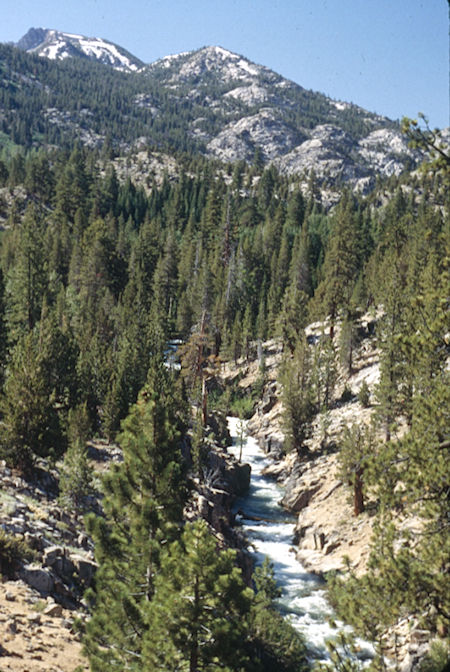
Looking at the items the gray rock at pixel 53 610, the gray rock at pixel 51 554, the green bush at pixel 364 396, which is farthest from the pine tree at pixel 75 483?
the green bush at pixel 364 396

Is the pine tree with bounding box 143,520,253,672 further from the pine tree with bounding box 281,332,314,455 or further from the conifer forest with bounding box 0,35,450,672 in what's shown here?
the pine tree with bounding box 281,332,314,455

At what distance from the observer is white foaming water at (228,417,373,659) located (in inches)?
998

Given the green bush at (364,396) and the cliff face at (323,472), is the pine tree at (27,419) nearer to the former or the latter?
the cliff face at (323,472)

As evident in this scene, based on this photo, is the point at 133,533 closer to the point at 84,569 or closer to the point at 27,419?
the point at 84,569

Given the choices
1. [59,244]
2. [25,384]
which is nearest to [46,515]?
[25,384]

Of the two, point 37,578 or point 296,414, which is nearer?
point 37,578

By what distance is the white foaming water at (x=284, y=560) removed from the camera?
25.3m

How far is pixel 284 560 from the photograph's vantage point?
3350 cm

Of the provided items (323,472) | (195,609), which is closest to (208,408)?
(323,472)

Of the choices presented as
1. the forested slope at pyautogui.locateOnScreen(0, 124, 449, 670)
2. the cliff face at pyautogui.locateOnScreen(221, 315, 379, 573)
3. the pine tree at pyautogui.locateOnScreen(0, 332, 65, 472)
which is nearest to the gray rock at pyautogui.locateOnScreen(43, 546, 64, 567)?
the forested slope at pyautogui.locateOnScreen(0, 124, 449, 670)

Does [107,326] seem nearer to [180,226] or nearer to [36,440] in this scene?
[36,440]

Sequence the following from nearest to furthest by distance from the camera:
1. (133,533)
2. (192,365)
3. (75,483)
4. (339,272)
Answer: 1. (133,533)
2. (75,483)
3. (192,365)
4. (339,272)

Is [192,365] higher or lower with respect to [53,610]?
higher

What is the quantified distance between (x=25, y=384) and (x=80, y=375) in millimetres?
15197
